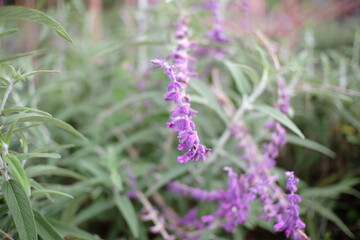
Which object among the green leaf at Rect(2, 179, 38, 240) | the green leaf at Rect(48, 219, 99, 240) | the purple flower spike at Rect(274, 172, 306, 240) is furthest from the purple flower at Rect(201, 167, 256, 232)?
the green leaf at Rect(2, 179, 38, 240)

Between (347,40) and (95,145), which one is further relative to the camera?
(347,40)

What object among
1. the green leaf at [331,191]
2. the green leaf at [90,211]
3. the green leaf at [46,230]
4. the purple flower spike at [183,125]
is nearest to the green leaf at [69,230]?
the green leaf at [46,230]

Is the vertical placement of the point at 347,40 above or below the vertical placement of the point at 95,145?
above

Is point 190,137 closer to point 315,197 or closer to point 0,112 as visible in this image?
point 0,112

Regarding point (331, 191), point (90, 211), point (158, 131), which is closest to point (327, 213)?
point (331, 191)

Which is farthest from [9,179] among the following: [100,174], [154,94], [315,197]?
[315,197]

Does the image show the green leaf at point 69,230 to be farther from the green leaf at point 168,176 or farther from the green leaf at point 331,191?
the green leaf at point 331,191

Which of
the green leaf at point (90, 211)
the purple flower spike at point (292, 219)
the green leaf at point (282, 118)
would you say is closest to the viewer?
the purple flower spike at point (292, 219)
